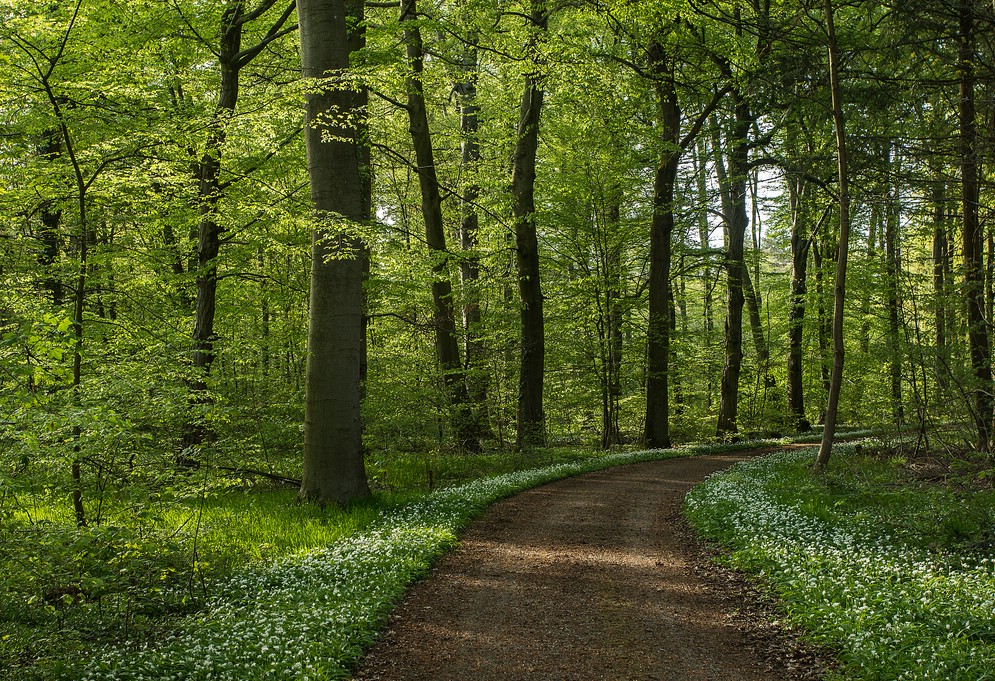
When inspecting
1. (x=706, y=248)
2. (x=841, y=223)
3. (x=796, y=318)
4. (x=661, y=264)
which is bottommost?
(x=796, y=318)

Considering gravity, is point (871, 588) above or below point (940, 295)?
below

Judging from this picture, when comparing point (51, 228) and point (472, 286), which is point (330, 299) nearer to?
point (472, 286)

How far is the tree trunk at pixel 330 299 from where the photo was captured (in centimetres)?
1129

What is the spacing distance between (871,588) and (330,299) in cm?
898

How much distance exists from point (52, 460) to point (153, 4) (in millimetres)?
11647

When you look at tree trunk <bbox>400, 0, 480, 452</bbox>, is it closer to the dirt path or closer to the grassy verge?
the grassy verge

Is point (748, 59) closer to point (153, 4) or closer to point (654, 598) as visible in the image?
point (153, 4)

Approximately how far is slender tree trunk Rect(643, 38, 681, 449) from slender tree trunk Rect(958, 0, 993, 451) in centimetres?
928

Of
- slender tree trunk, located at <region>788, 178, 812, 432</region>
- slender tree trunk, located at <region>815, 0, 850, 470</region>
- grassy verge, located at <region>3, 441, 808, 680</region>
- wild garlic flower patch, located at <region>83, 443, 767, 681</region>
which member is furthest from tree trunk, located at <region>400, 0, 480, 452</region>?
slender tree trunk, located at <region>788, 178, 812, 432</region>

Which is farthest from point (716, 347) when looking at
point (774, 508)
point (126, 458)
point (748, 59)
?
point (126, 458)

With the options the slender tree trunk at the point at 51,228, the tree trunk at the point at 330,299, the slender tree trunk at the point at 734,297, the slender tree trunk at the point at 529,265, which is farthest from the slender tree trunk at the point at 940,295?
the slender tree trunk at the point at 51,228

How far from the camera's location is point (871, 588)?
6609 millimetres

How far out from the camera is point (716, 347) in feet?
106

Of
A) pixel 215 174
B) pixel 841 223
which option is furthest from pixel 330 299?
pixel 841 223
